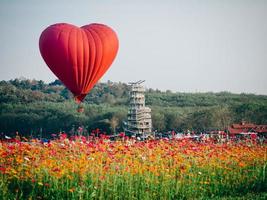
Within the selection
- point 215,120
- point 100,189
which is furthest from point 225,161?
point 215,120

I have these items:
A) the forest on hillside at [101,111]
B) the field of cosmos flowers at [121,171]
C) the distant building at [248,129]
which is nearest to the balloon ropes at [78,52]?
the field of cosmos flowers at [121,171]

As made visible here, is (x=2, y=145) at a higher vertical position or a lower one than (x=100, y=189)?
higher

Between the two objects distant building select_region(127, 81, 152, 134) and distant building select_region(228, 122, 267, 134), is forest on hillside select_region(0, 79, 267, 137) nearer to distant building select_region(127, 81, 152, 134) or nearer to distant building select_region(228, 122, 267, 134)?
distant building select_region(127, 81, 152, 134)

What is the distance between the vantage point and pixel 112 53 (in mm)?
14930

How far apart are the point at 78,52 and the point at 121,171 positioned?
610cm

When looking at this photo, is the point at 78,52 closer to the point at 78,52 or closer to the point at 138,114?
the point at 78,52

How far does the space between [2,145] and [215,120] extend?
38.6 meters

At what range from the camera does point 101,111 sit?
216 feet

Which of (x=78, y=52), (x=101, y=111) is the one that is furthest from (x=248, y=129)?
(x=101, y=111)

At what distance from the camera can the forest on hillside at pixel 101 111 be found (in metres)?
47.7

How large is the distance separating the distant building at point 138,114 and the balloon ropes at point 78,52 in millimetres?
31763

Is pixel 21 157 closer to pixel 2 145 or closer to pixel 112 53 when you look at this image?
pixel 2 145

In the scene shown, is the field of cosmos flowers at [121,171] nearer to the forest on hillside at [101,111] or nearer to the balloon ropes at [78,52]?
the balloon ropes at [78,52]

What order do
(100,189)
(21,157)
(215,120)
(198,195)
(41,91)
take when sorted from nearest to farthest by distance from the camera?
(100,189), (21,157), (198,195), (215,120), (41,91)
